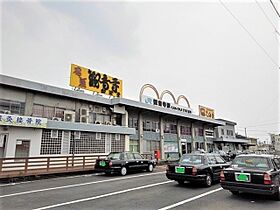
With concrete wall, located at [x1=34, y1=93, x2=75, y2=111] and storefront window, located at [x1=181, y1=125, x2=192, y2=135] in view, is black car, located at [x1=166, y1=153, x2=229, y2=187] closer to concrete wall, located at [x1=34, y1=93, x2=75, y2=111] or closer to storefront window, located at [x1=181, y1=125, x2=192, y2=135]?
concrete wall, located at [x1=34, y1=93, x2=75, y2=111]

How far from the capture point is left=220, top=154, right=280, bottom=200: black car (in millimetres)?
7027

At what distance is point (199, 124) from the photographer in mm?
36469

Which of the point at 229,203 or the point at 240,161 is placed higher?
the point at 240,161

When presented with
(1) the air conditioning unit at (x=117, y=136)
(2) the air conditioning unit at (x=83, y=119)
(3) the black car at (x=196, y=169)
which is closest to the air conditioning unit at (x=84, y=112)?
(2) the air conditioning unit at (x=83, y=119)

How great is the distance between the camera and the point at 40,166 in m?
13.8

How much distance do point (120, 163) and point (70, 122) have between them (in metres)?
5.36

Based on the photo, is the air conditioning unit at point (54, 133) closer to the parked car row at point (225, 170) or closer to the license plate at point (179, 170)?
the parked car row at point (225, 170)

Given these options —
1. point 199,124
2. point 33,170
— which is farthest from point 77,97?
point 199,124

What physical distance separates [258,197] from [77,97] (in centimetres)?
1436

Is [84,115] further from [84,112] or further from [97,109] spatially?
[97,109]

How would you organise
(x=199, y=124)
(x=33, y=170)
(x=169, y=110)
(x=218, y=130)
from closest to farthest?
(x=33, y=170), (x=169, y=110), (x=199, y=124), (x=218, y=130)

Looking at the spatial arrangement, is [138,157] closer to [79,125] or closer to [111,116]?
[79,125]

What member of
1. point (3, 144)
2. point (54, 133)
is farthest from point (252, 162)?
point (3, 144)

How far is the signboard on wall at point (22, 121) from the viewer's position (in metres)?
13.2
